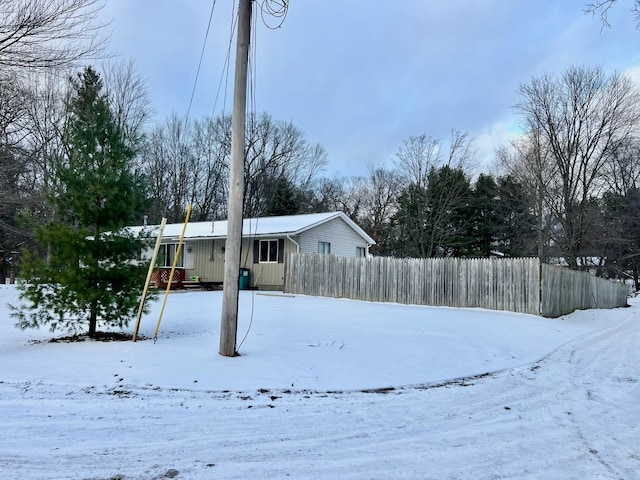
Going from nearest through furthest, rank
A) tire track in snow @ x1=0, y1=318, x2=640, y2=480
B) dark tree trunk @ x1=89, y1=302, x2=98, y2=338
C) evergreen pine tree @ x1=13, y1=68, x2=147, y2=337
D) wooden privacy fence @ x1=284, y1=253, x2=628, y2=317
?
1. tire track in snow @ x1=0, y1=318, x2=640, y2=480
2. evergreen pine tree @ x1=13, y1=68, x2=147, y2=337
3. dark tree trunk @ x1=89, y1=302, x2=98, y2=338
4. wooden privacy fence @ x1=284, y1=253, x2=628, y2=317

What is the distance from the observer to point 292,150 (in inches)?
1716

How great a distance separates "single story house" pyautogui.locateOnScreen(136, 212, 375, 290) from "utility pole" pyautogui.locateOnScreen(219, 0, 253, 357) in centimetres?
1288

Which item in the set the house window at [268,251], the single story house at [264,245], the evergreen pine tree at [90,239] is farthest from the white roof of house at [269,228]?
the evergreen pine tree at [90,239]

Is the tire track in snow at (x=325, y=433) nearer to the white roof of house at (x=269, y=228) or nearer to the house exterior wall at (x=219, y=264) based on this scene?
the white roof of house at (x=269, y=228)

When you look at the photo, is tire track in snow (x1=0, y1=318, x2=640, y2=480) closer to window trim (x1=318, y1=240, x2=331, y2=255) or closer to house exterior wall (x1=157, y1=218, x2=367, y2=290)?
house exterior wall (x1=157, y1=218, x2=367, y2=290)

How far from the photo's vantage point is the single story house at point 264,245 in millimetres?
21172

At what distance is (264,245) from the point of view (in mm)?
21844

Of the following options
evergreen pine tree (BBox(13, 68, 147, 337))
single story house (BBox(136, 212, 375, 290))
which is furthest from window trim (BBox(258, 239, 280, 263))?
evergreen pine tree (BBox(13, 68, 147, 337))

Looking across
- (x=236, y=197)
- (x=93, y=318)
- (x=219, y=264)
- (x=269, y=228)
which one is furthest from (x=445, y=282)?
(x=219, y=264)

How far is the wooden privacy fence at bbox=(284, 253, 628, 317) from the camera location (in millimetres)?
14531

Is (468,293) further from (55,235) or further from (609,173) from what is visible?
(609,173)

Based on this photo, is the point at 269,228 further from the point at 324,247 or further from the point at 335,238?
the point at 335,238

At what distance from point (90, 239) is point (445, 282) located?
461 inches

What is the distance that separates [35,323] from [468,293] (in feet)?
41.4
